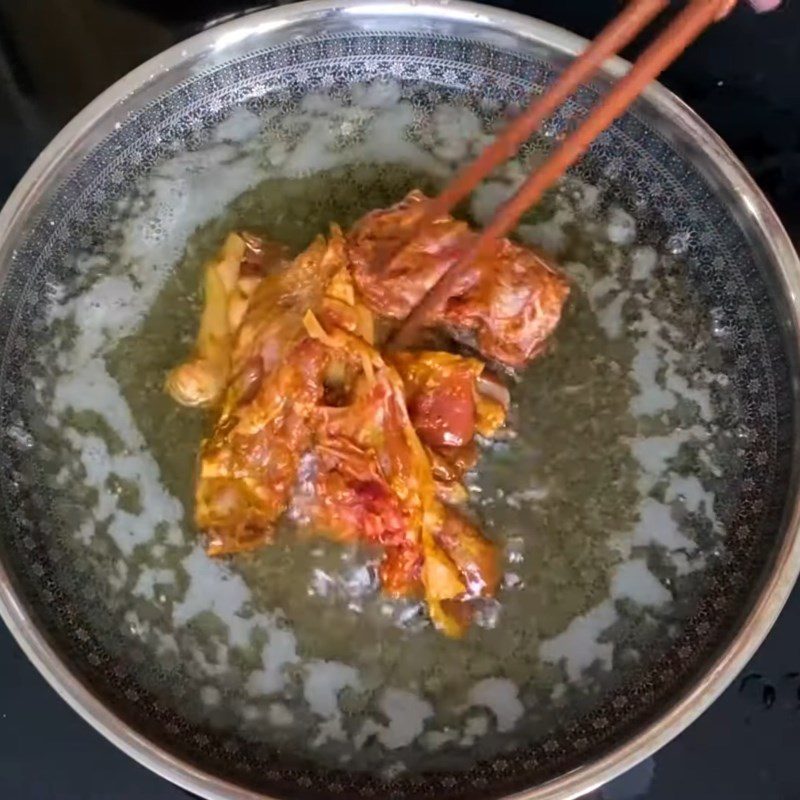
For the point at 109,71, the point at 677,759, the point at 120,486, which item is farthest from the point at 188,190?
the point at 677,759

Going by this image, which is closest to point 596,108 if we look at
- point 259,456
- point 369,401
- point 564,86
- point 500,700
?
point 564,86

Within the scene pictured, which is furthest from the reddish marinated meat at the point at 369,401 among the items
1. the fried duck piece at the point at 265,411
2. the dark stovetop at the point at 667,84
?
the dark stovetop at the point at 667,84

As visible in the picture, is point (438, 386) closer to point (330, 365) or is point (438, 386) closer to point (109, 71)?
point (330, 365)

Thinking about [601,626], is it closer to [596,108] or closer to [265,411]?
[265,411]

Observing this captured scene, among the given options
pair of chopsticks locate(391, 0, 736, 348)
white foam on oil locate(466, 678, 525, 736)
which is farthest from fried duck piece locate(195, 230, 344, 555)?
white foam on oil locate(466, 678, 525, 736)

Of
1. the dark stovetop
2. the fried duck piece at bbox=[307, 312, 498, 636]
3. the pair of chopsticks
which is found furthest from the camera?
the dark stovetop

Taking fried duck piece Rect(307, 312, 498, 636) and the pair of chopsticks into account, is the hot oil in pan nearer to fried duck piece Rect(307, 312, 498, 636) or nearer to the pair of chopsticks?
fried duck piece Rect(307, 312, 498, 636)
